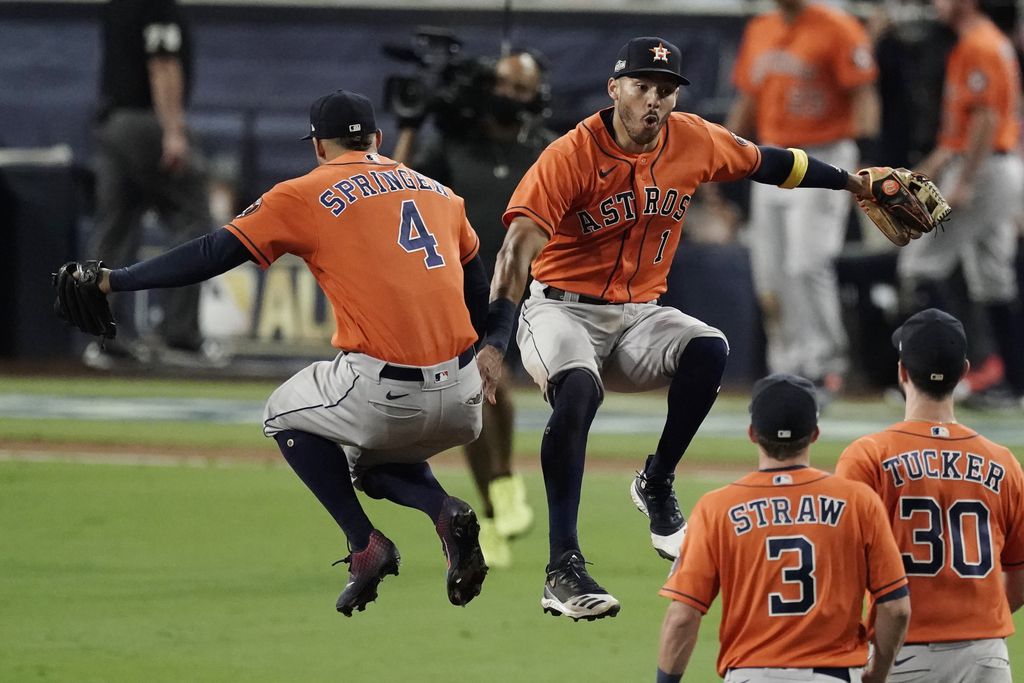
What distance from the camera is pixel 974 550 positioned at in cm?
534

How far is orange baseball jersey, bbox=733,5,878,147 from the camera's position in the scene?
12844 millimetres

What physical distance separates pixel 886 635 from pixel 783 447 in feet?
2.00

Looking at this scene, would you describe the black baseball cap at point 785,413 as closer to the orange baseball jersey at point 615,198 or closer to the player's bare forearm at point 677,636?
the player's bare forearm at point 677,636

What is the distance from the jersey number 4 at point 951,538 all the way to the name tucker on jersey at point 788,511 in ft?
1.64

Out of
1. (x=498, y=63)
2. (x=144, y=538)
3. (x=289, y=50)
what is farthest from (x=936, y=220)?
(x=289, y=50)

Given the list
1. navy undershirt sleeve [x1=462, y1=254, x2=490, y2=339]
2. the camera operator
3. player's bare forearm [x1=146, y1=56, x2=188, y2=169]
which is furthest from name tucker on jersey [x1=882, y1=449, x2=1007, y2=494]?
player's bare forearm [x1=146, y1=56, x2=188, y2=169]

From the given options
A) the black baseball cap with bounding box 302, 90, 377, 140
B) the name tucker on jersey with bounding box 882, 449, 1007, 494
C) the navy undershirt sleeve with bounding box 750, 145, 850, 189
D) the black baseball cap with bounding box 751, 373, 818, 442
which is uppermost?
the black baseball cap with bounding box 302, 90, 377, 140

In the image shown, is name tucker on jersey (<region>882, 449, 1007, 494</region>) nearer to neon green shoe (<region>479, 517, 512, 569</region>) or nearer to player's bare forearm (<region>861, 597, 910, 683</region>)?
player's bare forearm (<region>861, 597, 910, 683</region>)

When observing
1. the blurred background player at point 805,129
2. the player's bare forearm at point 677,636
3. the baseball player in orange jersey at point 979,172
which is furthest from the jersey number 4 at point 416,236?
the baseball player in orange jersey at point 979,172

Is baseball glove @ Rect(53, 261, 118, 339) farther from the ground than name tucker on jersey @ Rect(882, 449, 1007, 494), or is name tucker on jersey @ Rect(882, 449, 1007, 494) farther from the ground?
baseball glove @ Rect(53, 261, 118, 339)

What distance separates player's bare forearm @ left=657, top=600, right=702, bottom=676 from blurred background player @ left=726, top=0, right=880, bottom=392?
26.6 ft

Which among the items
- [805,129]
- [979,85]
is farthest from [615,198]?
[979,85]

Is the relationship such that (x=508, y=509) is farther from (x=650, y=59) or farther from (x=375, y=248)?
(x=650, y=59)

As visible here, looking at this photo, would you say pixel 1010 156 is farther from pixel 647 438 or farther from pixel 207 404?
pixel 207 404
